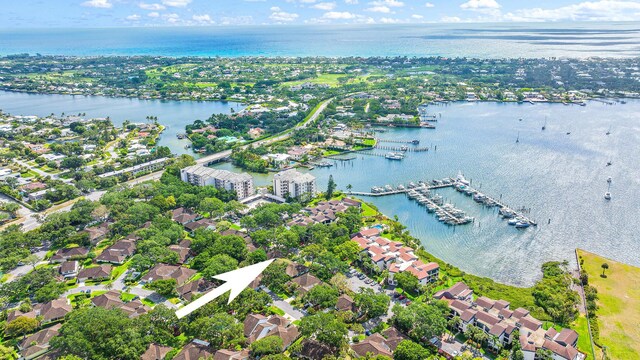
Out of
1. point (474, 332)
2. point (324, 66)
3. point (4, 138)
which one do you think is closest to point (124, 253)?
point (474, 332)

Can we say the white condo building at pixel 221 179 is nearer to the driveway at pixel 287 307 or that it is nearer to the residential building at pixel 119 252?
the residential building at pixel 119 252

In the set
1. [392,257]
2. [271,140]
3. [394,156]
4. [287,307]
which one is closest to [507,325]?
[392,257]

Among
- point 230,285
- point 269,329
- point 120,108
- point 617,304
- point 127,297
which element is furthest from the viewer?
point 120,108

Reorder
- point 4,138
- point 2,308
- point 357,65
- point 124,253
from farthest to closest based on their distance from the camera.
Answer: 1. point 357,65
2. point 4,138
3. point 124,253
4. point 2,308

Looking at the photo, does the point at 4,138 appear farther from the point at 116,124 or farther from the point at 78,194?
the point at 78,194

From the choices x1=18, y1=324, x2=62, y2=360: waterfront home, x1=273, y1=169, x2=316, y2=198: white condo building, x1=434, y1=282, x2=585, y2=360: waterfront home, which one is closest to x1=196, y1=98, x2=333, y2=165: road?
x1=273, y1=169, x2=316, y2=198: white condo building

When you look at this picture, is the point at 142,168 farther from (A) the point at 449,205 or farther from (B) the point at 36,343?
(A) the point at 449,205

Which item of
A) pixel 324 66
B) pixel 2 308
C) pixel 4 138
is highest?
pixel 324 66

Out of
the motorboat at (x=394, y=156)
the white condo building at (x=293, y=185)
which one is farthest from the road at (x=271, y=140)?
the motorboat at (x=394, y=156)
